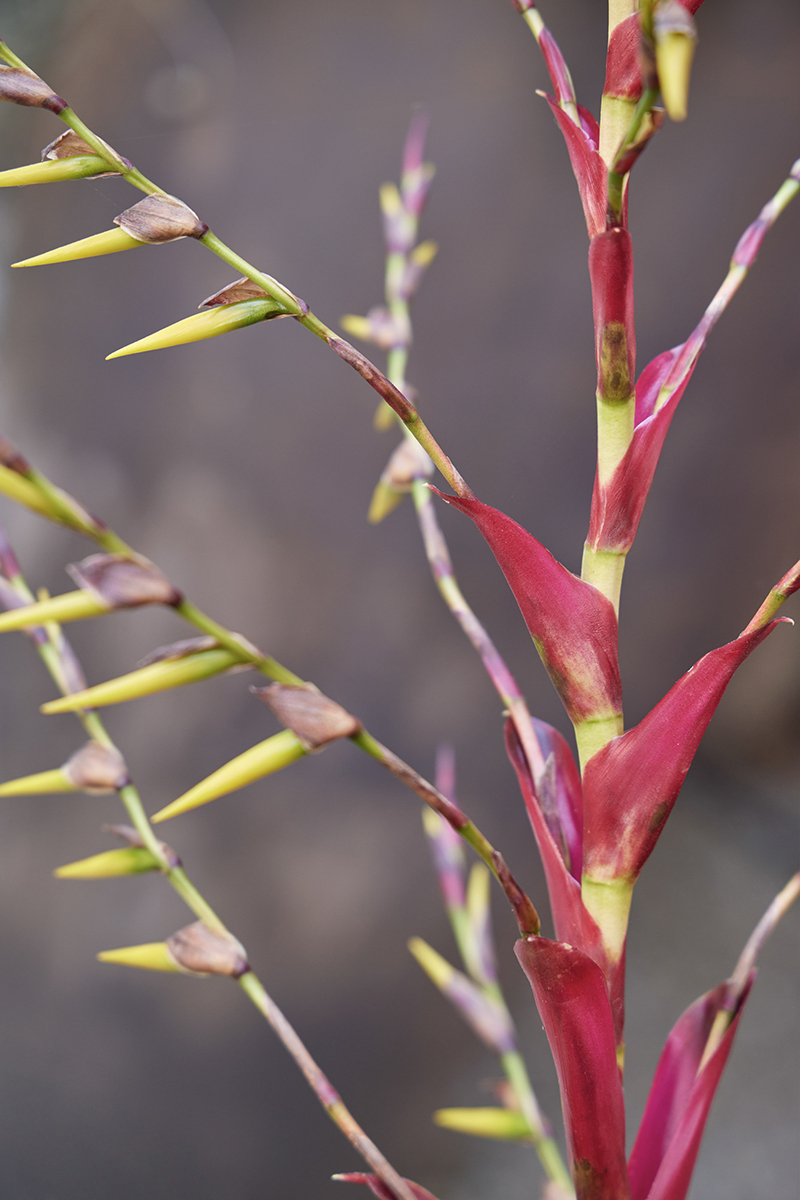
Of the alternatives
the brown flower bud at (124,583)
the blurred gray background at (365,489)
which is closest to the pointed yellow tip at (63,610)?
the brown flower bud at (124,583)

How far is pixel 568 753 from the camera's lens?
18 centimetres

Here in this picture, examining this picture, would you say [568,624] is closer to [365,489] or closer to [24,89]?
[24,89]

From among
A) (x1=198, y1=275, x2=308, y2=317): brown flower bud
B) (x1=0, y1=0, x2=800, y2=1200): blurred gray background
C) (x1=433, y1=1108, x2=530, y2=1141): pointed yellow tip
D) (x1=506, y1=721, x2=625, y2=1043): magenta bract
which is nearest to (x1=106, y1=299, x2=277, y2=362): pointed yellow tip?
(x1=198, y1=275, x2=308, y2=317): brown flower bud

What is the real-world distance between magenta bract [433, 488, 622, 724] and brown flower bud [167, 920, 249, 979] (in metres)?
0.09

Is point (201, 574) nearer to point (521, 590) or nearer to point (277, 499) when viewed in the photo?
point (277, 499)

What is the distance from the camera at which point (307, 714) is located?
0.36 feet

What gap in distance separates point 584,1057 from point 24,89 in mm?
195

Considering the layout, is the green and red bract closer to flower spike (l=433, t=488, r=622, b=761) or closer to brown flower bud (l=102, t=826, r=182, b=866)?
flower spike (l=433, t=488, r=622, b=761)

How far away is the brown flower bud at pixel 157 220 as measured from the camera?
0.12 m

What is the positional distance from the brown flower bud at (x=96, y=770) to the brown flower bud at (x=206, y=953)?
0.12 ft

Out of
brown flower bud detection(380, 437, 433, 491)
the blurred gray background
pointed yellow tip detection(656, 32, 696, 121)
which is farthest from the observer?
the blurred gray background

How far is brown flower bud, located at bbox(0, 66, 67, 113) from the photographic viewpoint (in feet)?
0.39

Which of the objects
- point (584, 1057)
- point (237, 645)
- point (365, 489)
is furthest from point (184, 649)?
point (365, 489)

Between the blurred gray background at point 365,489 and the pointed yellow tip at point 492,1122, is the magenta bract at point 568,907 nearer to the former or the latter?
the pointed yellow tip at point 492,1122
